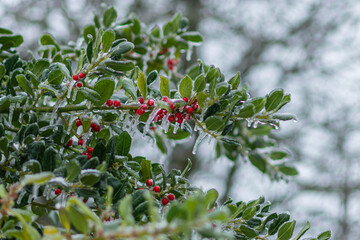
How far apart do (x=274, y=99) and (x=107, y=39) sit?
23.2 inches

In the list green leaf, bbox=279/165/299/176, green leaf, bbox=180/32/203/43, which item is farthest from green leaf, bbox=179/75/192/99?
green leaf, bbox=279/165/299/176

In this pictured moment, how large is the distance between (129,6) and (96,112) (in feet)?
15.9

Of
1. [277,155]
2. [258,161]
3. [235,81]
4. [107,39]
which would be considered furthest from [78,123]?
[277,155]

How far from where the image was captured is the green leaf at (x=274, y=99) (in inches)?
49.2

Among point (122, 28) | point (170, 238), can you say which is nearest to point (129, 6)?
point (122, 28)

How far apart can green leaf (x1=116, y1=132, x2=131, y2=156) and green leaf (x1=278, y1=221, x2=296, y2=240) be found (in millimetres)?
570

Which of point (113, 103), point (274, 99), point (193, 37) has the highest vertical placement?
point (193, 37)

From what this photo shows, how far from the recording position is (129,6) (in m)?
5.75

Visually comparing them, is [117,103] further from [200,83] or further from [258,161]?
[258,161]

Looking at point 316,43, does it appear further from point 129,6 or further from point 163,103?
point 163,103

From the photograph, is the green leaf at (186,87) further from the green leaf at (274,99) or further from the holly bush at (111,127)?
the green leaf at (274,99)

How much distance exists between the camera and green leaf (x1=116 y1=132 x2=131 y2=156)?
122cm

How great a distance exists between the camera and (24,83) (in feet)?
3.98

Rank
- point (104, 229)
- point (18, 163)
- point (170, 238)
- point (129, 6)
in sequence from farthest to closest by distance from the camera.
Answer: point (129, 6) → point (18, 163) → point (170, 238) → point (104, 229)
